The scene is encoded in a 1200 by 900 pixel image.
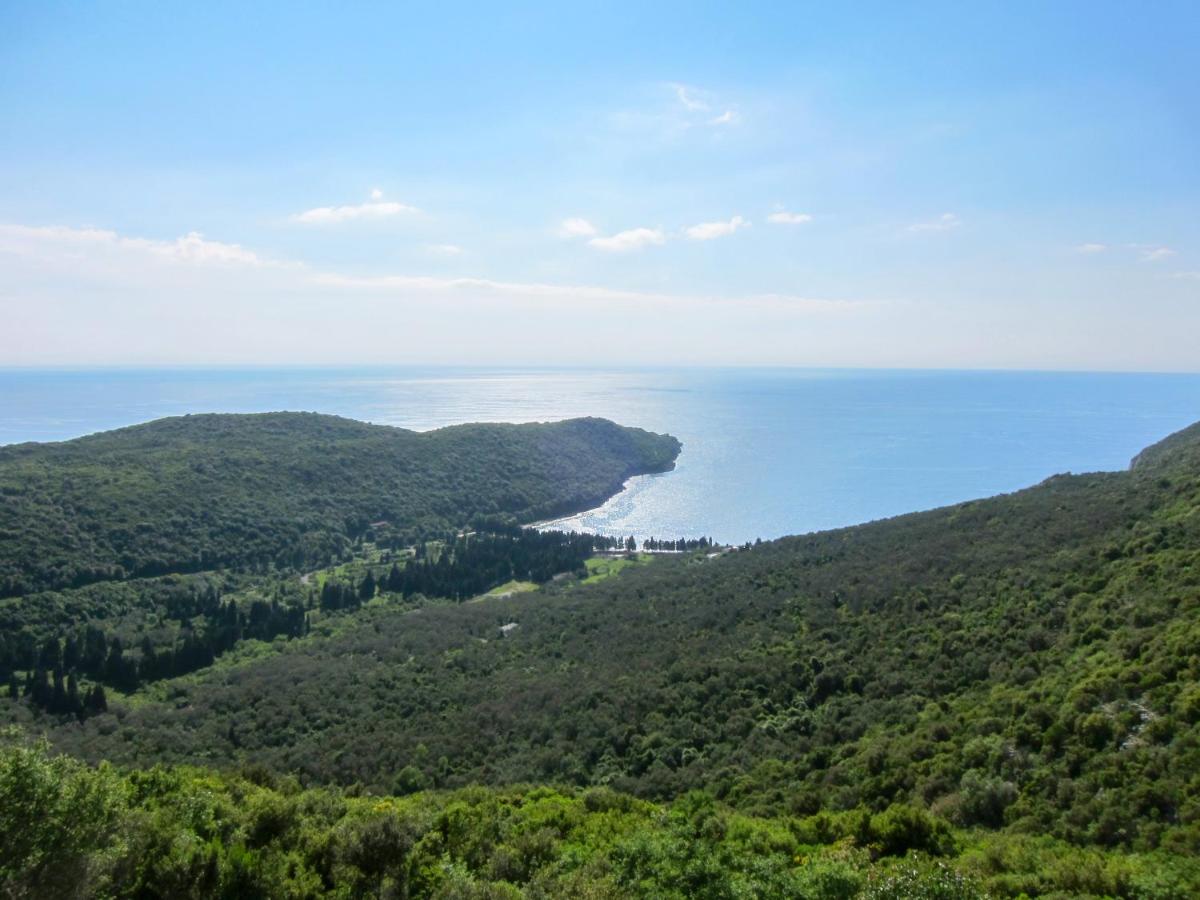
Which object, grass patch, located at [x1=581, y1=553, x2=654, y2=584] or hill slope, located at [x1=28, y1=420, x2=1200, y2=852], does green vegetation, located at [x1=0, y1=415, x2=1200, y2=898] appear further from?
grass patch, located at [x1=581, y1=553, x2=654, y2=584]

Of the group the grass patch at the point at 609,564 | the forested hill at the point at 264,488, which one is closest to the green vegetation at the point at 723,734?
the forested hill at the point at 264,488

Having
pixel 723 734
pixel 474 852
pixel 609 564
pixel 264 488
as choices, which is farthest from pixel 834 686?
pixel 264 488

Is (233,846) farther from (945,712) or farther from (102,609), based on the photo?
(102,609)

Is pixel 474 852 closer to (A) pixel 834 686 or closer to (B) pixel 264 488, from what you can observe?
(A) pixel 834 686

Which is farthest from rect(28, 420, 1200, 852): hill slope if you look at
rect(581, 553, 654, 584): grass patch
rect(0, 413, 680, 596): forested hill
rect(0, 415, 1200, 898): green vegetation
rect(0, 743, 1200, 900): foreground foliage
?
rect(0, 413, 680, 596): forested hill

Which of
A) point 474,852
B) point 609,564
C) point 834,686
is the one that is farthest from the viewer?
point 609,564

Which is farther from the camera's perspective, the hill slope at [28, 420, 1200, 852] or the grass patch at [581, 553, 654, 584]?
the grass patch at [581, 553, 654, 584]
